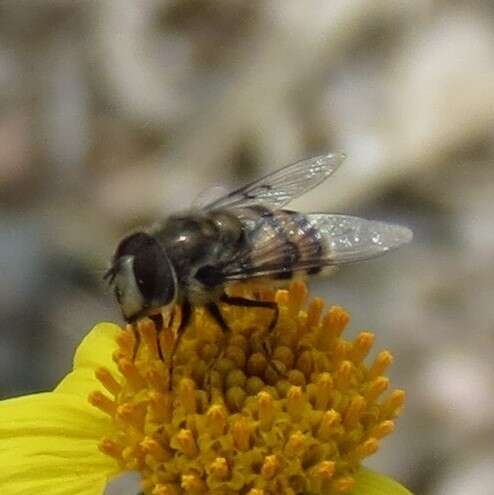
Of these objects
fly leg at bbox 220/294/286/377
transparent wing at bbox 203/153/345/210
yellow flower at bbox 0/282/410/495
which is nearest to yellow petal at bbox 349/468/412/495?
yellow flower at bbox 0/282/410/495

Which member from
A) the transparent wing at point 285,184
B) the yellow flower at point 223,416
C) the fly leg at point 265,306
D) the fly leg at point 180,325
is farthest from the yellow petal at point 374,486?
the transparent wing at point 285,184

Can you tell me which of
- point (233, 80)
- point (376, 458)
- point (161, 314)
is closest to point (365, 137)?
point (233, 80)

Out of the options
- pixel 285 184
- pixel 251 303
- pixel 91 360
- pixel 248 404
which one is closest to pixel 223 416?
pixel 248 404

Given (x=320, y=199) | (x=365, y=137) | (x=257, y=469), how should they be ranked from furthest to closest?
(x=365, y=137) → (x=320, y=199) → (x=257, y=469)

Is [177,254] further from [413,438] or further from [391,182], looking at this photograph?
[391,182]

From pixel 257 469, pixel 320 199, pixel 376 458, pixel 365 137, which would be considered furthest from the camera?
pixel 365 137

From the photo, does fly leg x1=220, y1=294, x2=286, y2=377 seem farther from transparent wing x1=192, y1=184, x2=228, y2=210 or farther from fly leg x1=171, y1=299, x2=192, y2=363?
transparent wing x1=192, y1=184, x2=228, y2=210

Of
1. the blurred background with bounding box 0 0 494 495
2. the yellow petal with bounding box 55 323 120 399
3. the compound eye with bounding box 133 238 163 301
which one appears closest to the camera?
the compound eye with bounding box 133 238 163 301
